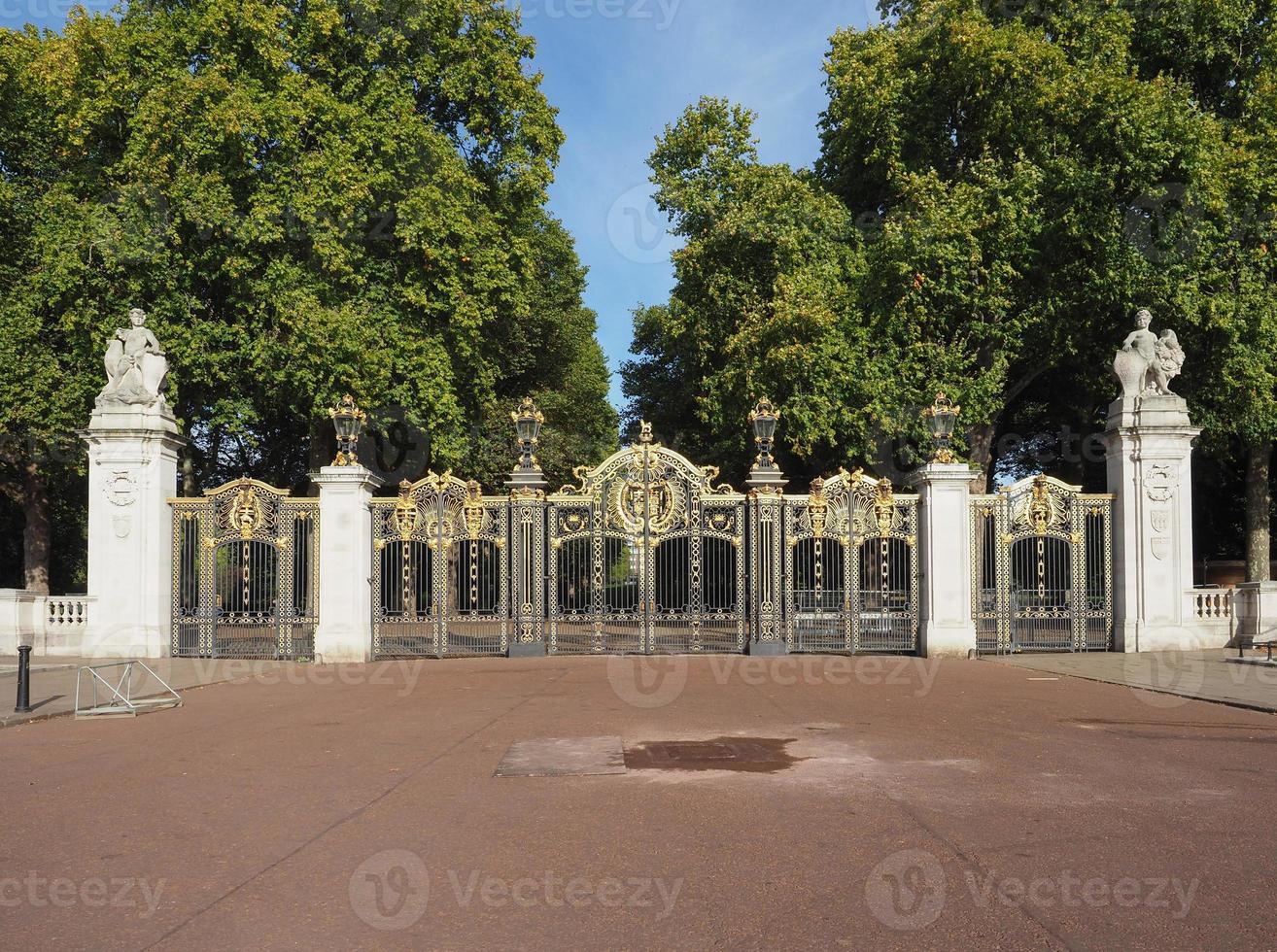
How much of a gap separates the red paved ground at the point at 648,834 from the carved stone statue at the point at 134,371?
8.00 metres

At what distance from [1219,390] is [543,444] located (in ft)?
57.0

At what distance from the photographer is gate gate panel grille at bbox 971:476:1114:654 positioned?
718 inches

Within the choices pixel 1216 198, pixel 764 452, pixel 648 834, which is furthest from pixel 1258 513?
pixel 648 834

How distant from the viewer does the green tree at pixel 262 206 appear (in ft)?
71.9

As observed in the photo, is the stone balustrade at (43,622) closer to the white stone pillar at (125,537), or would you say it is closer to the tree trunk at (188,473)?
the white stone pillar at (125,537)

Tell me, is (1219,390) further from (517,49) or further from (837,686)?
(517,49)

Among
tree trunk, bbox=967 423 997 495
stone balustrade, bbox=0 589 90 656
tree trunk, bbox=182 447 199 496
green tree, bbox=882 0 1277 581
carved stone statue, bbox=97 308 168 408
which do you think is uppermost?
green tree, bbox=882 0 1277 581

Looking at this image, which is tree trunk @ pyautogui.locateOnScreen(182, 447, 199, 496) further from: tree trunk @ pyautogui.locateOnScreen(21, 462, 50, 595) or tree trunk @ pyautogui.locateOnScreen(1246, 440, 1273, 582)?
tree trunk @ pyautogui.locateOnScreen(1246, 440, 1273, 582)

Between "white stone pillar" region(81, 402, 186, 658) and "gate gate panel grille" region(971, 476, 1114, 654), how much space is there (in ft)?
45.7

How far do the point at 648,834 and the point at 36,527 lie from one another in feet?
78.9

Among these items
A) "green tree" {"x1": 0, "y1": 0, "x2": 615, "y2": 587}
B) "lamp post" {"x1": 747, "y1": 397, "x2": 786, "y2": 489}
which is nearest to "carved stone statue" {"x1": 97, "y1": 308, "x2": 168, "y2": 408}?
"green tree" {"x1": 0, "y1": 0, "x2": 615, "y2": 587}

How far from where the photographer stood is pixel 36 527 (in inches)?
995

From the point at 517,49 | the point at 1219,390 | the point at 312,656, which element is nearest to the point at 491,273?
the point at 517,49

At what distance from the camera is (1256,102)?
2314 cm
